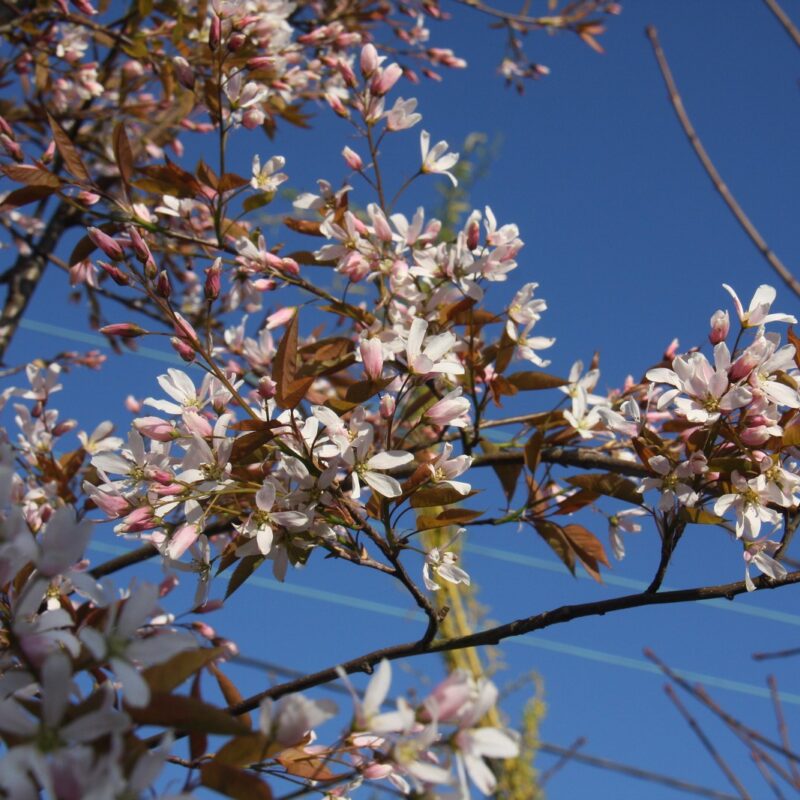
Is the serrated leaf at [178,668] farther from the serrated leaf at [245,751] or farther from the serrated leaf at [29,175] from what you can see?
the serrated leaf at [29,175]

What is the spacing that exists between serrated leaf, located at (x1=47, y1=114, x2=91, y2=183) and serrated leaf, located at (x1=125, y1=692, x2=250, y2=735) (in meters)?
1.02

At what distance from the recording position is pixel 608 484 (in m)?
1.24

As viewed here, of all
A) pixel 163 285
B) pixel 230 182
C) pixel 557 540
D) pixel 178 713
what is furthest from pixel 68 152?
pixel 178 713

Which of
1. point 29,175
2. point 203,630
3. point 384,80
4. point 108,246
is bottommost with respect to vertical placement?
point 203,630

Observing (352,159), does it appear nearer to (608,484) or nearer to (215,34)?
(215,34)

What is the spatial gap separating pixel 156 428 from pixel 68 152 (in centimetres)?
59

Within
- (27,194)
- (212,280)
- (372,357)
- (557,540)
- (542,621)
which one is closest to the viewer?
(542,621)

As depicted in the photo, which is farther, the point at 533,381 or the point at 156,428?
the point at 533,381

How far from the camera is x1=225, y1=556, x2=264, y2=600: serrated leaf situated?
1111 mm

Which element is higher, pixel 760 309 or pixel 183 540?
pixel 760 309

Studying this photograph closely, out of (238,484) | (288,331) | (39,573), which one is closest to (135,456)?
(238,484)

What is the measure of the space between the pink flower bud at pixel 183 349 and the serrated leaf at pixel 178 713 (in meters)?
0.56

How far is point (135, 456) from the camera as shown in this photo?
3.60 feet

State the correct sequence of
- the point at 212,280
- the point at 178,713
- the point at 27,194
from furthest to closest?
the point at 27,194 < the point at 212,280 < the point at 178,713
